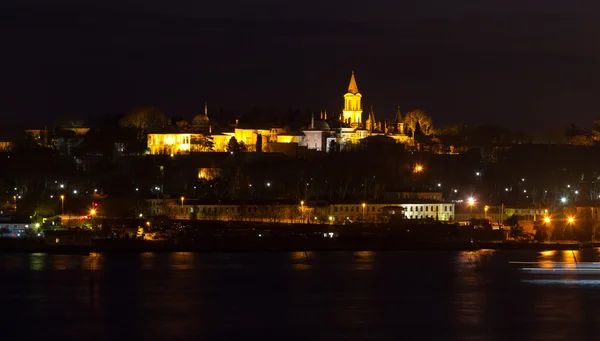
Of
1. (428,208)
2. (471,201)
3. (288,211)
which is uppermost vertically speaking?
(471,201)

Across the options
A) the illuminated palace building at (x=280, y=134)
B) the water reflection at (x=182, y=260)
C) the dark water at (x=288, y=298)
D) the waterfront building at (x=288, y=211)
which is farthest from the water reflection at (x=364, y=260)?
the illuminated palace building at (x=280, y=134)

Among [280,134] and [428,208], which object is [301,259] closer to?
[428,208]

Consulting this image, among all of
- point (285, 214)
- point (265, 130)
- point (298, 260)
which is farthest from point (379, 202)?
point (265, 130)

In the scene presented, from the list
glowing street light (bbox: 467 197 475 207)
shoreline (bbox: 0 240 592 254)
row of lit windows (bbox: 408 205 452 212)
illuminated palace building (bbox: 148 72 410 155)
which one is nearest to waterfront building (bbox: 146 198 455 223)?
row of lit windows (bbox: 408 205 452 212)

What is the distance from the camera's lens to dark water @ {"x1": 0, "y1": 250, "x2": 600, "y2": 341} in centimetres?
2325

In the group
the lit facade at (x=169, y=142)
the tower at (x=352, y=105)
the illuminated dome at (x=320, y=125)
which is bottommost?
the lit facade at (x=169, y=142)

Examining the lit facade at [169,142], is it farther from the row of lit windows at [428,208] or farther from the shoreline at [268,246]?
the shoreline at [268,246]

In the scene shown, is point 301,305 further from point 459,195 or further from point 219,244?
point 459,195

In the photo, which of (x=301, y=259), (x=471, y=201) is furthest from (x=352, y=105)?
(x=301, y=259)

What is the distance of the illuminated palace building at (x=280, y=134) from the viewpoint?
59.2 metres

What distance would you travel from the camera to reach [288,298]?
2728cm

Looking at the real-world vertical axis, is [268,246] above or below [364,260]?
above

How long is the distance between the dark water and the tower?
3366 centimetres

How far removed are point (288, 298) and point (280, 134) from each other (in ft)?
115
